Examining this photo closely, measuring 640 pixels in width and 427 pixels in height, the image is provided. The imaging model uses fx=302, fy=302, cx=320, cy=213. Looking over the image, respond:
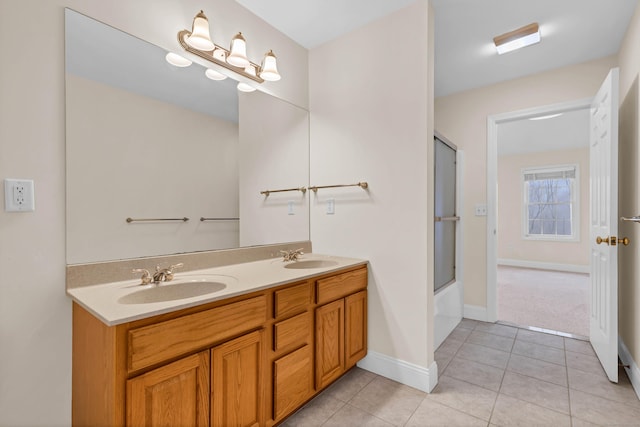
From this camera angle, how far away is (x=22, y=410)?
1.16 meters

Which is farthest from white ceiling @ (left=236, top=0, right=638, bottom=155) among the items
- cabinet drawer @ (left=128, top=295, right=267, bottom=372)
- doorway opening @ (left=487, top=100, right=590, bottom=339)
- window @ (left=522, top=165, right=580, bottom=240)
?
window @ (left=522, top=165, right=580, bottom=240)

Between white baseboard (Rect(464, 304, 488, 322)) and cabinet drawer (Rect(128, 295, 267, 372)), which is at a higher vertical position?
cabinet drawer (Rect(128, 295, 267, 372))

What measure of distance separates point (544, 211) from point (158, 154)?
23.1ft

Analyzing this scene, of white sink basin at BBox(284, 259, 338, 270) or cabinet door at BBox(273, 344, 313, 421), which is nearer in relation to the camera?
cabinet door at BBox(273, 344, 313, 421)

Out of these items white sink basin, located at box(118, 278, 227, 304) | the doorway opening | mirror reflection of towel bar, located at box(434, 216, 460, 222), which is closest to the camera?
white sink basin, located at box(118, 278, 227, 304)

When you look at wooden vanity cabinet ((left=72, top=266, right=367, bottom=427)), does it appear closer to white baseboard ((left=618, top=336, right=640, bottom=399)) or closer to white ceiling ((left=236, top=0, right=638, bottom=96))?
white ceiling ((left=236, top=0, right=638, bottom=96))

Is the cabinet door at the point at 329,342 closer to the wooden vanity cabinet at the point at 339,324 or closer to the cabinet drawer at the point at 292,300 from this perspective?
the wooden vanity cabinet at the point at 339,324

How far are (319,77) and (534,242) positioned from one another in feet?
19.7

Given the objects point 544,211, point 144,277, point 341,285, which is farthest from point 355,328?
point 544,211

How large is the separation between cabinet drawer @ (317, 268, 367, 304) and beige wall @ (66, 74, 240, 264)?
2.21 ft

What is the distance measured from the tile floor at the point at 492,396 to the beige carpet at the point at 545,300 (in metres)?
0.69

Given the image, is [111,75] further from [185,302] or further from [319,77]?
[319,77]

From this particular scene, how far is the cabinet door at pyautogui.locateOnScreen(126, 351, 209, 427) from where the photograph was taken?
992 mm

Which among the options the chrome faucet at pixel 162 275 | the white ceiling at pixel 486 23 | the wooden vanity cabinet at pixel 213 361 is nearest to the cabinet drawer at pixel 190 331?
the wooden vanity cabinet at pixel 213 361
